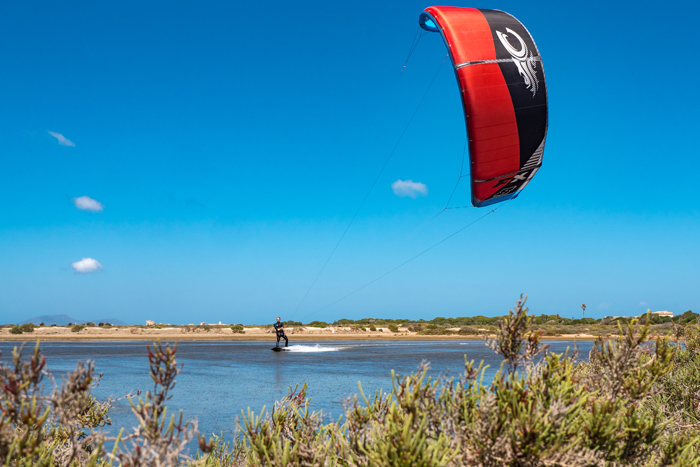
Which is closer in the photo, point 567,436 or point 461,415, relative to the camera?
point 567,436

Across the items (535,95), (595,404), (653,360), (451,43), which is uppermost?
(451,43)

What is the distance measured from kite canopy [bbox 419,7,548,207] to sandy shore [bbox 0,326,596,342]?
1227 inches

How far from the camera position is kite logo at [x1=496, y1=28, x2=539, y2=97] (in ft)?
33.1

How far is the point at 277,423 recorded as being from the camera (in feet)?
15.8

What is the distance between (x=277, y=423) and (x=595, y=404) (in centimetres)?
268

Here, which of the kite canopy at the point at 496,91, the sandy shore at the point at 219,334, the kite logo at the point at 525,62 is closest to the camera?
the kite canopy at the point at 496,91

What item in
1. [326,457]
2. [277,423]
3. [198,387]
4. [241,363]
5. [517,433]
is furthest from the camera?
[241,363]

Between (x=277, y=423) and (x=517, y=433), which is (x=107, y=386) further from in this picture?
(x=517, y=433)

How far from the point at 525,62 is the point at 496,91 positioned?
3.54ft

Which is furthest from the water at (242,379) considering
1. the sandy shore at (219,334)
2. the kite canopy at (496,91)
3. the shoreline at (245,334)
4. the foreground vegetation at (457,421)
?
the shoreline at (245,334)

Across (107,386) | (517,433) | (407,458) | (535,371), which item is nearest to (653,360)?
(535,371)

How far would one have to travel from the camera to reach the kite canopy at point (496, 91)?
9758 mm

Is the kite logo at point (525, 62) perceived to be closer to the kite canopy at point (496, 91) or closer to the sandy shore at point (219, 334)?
the kite canopy at point (496, 91)

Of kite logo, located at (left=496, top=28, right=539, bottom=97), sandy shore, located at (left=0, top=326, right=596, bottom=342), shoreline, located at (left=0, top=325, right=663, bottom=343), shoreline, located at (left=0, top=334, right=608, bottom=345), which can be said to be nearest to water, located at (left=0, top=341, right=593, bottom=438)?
kite logo, located at (left=496, top=28, right=539, bottom=97)
